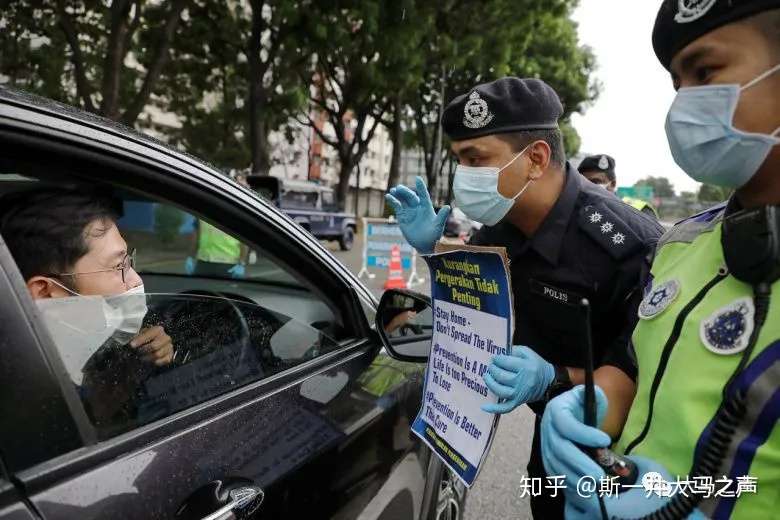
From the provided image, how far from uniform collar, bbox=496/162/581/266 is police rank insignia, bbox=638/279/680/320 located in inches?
23.9

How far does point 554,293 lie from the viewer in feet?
5.47

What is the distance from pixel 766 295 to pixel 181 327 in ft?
3.87

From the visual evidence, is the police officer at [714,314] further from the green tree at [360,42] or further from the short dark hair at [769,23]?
the green tree at [360,42]

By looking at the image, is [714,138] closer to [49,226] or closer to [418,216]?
[418,216]

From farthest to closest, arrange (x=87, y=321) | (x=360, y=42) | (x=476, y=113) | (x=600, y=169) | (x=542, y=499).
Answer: (x=360, y=42)
(x=600, y=169)
(x=542, y=499)
(x=476, y=113)
(x=87, y=321)

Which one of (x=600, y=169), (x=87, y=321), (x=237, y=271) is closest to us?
(x=87, y=321)

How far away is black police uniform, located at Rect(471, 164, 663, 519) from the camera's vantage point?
1.58m

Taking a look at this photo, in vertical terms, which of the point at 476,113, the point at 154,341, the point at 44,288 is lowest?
the point at 154,341

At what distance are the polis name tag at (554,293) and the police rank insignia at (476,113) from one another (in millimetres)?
557

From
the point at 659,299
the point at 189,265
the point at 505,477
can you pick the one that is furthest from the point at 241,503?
the point at 505,477

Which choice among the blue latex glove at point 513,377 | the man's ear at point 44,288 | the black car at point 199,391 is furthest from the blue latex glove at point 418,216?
the man's ear at point 44,288

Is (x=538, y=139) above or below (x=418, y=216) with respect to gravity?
above

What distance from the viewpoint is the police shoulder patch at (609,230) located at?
157 centimetres

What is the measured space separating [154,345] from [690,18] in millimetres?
1261
